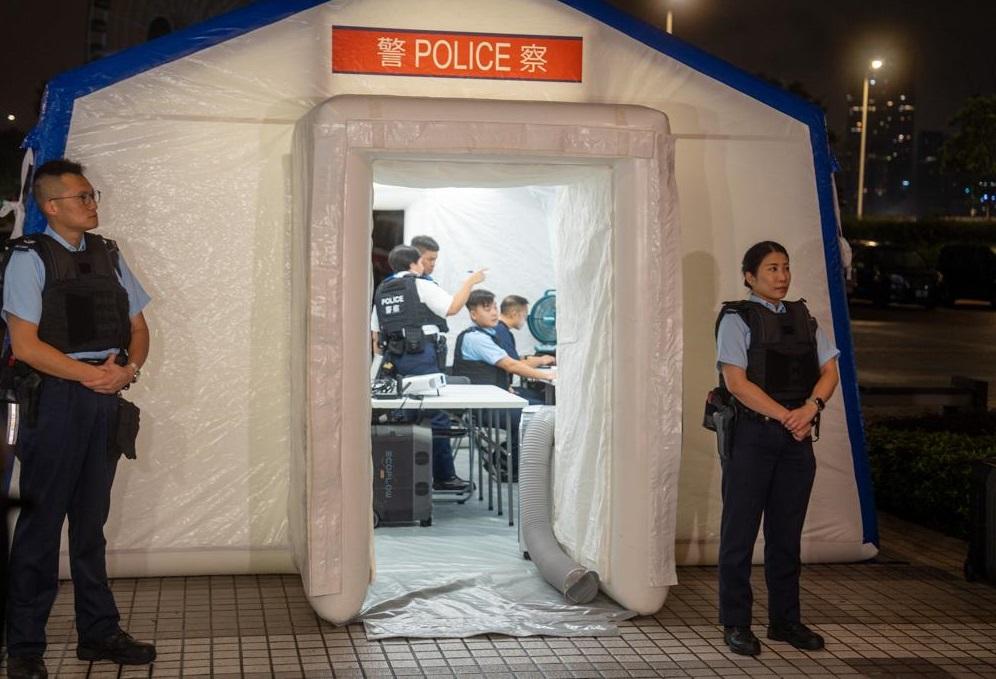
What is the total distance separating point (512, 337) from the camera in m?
10.2

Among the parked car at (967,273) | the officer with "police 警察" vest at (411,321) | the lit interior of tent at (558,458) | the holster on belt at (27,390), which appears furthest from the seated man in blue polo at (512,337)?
the parked car at (967,273)

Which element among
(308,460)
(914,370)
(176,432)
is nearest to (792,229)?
(308,460)

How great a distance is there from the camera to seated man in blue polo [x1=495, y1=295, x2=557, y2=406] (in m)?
9.52

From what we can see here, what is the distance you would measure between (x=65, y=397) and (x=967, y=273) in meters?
30.6

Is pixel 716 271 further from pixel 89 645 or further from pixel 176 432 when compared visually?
pixel 89 645

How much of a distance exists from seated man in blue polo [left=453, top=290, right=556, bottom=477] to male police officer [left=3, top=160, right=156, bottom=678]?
4426 millimetres

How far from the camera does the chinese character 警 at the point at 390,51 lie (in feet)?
21.9

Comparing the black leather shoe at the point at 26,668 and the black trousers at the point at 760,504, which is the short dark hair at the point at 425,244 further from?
the black leather shoe at the point at 26,668

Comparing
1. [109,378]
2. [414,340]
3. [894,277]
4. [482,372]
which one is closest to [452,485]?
[482,372]

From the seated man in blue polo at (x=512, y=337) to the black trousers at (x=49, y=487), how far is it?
4.43m

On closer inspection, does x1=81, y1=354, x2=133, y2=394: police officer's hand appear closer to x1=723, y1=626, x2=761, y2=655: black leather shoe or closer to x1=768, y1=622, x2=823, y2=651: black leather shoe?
x1=723, y1=626, x2=761, y2=655: black leather shoe

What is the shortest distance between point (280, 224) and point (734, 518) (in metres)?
2.76

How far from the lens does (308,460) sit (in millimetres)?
5875

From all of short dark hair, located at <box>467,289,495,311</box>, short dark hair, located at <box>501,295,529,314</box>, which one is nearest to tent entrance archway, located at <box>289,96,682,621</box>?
short dark hair, located at <box>467,289,495,311</box>
